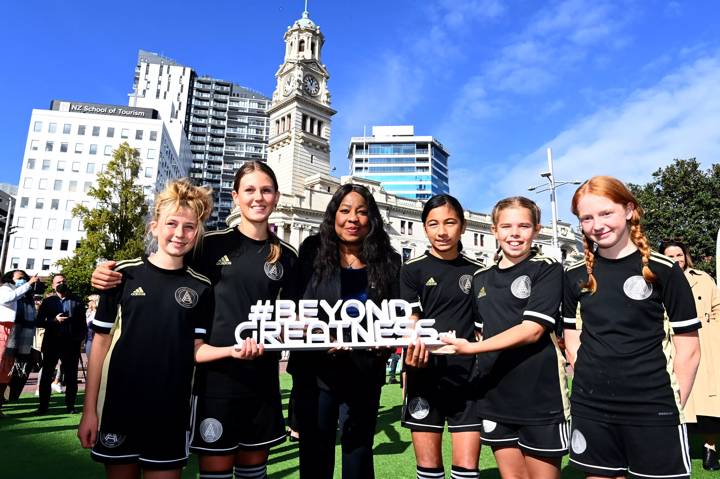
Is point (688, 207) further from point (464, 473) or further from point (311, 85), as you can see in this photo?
point (311, 85)

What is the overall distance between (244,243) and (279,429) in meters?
1.33

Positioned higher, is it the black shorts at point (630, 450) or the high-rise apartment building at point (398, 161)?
the high-rise apartment building at point (398, 161)

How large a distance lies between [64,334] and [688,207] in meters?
27.2

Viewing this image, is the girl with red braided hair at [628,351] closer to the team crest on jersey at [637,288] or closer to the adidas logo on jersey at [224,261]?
the team crest on jersey at [637,288]

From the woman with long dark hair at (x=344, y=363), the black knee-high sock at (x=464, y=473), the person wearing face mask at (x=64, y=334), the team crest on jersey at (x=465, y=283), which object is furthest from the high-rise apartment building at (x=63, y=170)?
the black knee-high sock at (x=464, y=473)

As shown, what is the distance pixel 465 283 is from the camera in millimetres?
3551

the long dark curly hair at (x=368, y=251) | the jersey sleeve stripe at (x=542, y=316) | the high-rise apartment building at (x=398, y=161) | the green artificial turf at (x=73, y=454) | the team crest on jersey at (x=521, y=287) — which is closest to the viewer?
the jersey sleeve stripe at (x=542, y=316)

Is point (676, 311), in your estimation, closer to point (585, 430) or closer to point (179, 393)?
point (585, 430)

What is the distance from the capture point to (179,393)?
2.79 meters

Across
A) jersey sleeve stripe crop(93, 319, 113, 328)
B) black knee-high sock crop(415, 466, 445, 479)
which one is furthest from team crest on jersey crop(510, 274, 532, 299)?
jersey sleeve stripe crop(93, 319, 113, 328)

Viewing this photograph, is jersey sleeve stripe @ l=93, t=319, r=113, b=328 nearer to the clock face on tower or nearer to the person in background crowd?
the person in background crowd

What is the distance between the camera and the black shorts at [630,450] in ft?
8.24

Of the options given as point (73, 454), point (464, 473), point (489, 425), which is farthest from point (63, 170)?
point (489, 425)

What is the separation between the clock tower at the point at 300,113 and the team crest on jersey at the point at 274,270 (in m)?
47.8
